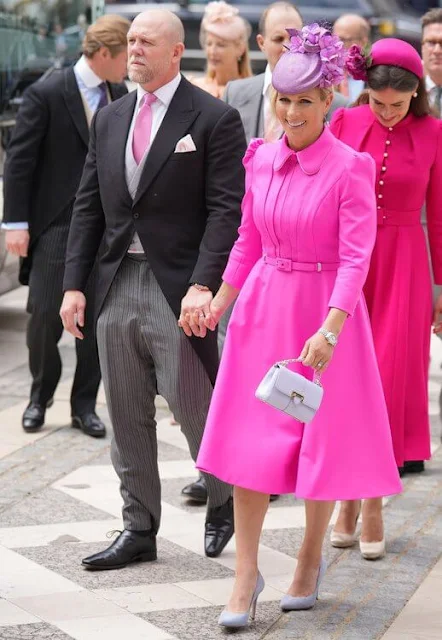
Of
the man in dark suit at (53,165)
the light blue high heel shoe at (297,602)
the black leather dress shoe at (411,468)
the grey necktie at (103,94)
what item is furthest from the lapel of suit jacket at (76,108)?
the light blue high heel shoe at (297,602)

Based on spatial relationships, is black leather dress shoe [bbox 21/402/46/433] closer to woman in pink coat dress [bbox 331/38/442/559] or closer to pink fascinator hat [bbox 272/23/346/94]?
woman in pink coat dress [bbox 331/38/442/559]

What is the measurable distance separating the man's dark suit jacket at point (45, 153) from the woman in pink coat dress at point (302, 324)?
2.52 metres

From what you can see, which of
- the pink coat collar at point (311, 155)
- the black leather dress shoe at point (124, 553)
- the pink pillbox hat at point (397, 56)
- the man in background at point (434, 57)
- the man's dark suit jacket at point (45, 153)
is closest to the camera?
the pink coat collar at point (311, 155)

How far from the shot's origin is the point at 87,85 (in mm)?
7160

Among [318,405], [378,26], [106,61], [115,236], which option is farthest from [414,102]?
[378,26]

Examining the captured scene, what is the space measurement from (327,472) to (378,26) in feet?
40.4

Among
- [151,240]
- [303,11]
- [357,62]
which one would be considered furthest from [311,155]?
[303,11]

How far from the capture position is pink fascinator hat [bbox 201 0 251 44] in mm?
7895

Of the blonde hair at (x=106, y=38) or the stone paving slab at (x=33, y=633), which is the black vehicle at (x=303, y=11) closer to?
the blonde hair at (x=106, y=38)

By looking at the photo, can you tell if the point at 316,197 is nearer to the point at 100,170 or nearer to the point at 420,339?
the point at 100,170

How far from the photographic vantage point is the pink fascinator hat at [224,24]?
7.89 meters

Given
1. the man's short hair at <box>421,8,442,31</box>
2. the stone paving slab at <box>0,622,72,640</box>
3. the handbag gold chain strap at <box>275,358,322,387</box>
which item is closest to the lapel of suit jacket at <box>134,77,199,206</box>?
the handbag gold chain strap at <box>275,358,322,387</box>

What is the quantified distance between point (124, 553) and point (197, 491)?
945 mm

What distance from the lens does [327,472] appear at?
4566 millimetres
